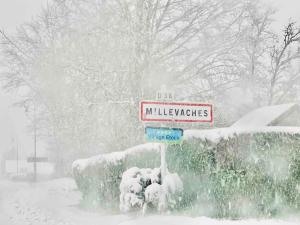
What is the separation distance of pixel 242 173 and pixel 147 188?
2314mm

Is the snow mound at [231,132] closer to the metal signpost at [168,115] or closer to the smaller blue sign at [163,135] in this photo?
the metal signpost at [168,115]

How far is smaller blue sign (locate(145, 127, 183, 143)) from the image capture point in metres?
11.8

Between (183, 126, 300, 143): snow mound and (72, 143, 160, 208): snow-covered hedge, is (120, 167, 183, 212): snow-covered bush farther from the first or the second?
(183, 126, 300, 143): snow mound

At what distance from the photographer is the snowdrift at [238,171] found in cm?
1062

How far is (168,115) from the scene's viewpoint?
1188 cm

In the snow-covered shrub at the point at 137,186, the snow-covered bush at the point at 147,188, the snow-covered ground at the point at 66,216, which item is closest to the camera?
the snow-covered ground at the point at 66,216

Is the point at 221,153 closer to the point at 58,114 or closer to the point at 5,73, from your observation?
the point at 58,114

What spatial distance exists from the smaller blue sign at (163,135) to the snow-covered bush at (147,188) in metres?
0.90

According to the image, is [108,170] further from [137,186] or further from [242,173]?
[242,173]

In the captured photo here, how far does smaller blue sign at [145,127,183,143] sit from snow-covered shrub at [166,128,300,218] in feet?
1.58

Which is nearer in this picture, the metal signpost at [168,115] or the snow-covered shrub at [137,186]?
the metal signpost at [168,115]

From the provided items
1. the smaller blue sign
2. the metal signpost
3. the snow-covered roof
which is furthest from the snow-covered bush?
the snow-covered roof

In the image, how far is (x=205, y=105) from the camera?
12.0m

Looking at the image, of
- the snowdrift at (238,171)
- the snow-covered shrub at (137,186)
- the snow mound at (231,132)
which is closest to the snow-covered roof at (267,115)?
the snow-covered shrub at (137,186)
